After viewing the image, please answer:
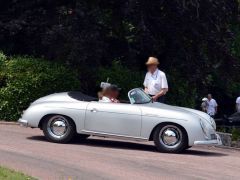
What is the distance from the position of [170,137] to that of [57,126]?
7.05 feet

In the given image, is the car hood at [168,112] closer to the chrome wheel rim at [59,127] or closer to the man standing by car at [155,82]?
the man standing by car at [155,82]

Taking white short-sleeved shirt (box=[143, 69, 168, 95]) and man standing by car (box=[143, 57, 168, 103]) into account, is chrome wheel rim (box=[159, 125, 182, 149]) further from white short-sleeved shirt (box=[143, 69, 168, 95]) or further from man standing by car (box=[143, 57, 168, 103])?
white short-sleeved shirt (box=[143, 69, 168, 95])

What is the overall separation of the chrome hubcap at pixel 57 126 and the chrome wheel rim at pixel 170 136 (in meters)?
1.83

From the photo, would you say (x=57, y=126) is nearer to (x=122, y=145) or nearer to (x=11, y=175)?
(x=122, y=145)

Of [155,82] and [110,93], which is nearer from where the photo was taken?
[110,93]

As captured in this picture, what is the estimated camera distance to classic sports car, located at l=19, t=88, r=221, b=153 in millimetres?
12008

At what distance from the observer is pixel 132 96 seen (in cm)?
1246

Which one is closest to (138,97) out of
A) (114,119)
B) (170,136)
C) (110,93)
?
(110,93)

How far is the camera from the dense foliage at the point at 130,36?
17109mm

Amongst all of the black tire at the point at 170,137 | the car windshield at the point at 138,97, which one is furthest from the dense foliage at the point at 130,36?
the black tire at the point at 170,137

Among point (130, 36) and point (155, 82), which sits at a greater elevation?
point (130, 36)

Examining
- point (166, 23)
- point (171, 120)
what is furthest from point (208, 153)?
point (166, 23)

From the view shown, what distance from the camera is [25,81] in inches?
643

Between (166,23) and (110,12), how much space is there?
1.65 m
